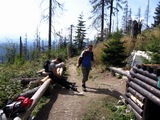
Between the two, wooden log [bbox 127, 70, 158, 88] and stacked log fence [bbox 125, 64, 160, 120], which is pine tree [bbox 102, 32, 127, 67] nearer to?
wooden log [bbox 127, 70, 158, 88]

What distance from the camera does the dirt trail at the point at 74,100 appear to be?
28.8 feet

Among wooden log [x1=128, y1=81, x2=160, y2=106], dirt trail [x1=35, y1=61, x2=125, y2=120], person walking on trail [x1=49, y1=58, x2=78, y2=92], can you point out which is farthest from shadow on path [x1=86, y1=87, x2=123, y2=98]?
wooden log [x1=128, y1=81, x2=160, y2=106]

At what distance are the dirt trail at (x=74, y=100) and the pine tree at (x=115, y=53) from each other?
6.83ft

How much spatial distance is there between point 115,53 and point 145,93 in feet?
29.6

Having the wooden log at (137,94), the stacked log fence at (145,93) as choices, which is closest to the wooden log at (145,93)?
the stacked log fence at (145,93)

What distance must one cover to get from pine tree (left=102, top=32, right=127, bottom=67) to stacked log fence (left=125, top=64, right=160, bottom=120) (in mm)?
7412

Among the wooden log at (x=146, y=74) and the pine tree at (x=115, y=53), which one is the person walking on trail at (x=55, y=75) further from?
the pine tree at (x=115, y=53)

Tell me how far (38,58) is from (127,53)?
917 centimetres

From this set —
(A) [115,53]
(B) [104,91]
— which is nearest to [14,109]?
(B) [104,91]

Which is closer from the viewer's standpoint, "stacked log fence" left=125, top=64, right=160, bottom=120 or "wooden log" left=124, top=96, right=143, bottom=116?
"stacked log fence" left=125, top=64, right=160, bottom=120

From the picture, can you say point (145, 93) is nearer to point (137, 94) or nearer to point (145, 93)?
point (145, 93)

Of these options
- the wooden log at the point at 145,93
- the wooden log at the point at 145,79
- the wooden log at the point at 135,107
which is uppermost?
the wooden log at the point at 145,79

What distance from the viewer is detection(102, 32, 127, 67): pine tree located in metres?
16.3

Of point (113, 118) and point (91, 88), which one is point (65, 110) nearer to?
point (113, 118)
